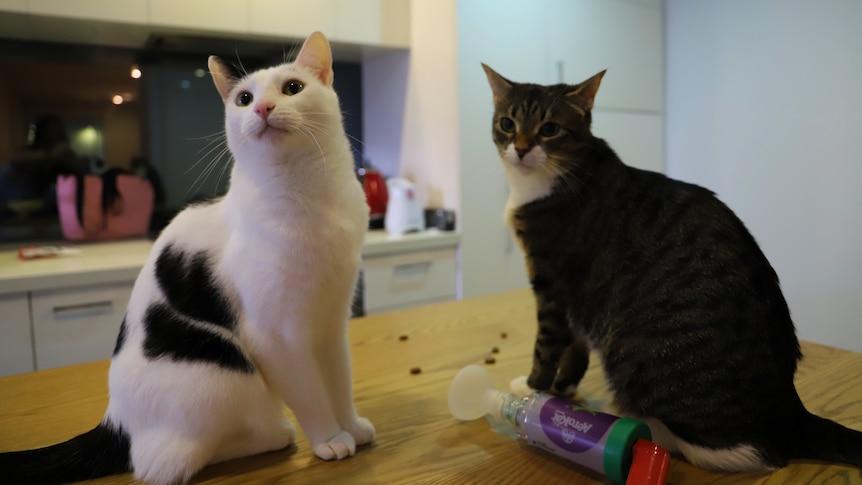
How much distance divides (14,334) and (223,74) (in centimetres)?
135

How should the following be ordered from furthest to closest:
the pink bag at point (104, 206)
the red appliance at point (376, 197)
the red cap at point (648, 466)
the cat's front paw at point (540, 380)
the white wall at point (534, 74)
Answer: the red appliance at point (376, 197) → the white wall at point (534, 74) → the pink bag at point (104, 206) → the cat's front paw at point (540, 380) → the red cap at point (648, 466)

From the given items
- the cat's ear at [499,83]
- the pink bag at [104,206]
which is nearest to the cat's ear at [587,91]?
the cat's ear at [499,83]

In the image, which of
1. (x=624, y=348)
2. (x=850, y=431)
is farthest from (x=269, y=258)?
(x=850, y=431)

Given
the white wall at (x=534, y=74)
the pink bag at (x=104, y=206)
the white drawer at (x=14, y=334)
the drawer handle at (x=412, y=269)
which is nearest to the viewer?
the white drawer at (x=14, y=334)

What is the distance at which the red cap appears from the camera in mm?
609

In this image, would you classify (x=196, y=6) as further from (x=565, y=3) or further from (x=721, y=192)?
(x=721, y=192)

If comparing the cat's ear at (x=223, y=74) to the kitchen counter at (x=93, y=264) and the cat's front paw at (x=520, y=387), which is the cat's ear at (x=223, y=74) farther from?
the kitchen counter at (x=93, y=264)

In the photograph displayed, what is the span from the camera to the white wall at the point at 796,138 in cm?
231

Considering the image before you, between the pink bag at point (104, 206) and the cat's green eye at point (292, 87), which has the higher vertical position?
the cat's green eye at point (292, 87)

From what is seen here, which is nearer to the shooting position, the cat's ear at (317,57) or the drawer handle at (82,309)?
the cat's ear at (317,57)

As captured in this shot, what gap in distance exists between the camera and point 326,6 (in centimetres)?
241

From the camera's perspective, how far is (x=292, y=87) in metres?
0.78

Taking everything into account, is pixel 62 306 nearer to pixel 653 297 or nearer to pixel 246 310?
pixel 246 310

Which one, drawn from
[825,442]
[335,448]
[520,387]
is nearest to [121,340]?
[335,448]
